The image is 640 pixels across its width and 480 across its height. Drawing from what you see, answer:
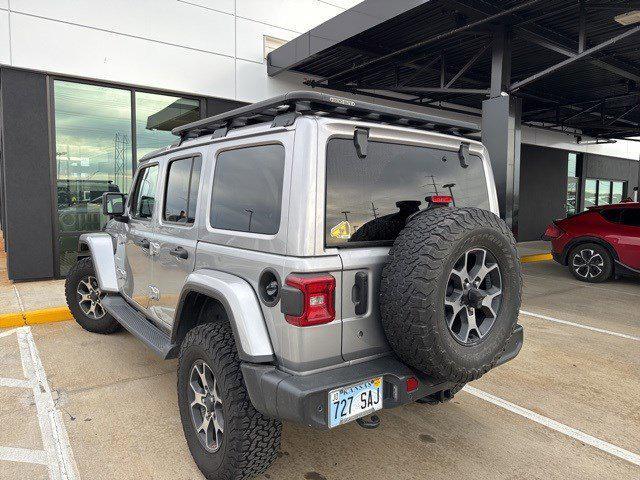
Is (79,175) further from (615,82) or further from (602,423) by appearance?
(615,82)

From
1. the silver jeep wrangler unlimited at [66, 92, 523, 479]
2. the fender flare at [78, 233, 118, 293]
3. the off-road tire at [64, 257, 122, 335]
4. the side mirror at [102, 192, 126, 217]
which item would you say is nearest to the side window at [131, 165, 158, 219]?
the side mirror at [102, 192, 126, 217]

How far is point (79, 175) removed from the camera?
25.9 ft

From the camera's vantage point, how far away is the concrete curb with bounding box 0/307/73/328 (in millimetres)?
5434

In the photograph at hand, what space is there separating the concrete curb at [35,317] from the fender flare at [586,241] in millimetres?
8905

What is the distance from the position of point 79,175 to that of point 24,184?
874 mm

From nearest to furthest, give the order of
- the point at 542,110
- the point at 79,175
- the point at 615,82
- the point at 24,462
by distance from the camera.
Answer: the point at 24,462 < the point at 79,175 < the point at 615,82 < the point at 542,110

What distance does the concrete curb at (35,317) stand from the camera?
543 centimetres

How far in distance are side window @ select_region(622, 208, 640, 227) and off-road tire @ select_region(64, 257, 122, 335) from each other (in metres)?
8.68

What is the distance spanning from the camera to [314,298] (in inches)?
84.2

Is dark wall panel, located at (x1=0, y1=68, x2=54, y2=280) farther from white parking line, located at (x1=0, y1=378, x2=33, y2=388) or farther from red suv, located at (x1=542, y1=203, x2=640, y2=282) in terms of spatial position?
red suv, located at (x1=542, y1=203, x2=640, y2=282)

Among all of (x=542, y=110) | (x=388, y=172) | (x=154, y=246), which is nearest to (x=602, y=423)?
(x=388, y=172)

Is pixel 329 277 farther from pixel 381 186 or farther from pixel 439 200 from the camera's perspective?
pixel 439 200

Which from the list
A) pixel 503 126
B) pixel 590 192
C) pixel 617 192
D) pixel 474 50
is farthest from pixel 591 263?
pixel 617 192

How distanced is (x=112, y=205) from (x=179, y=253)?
181cm
